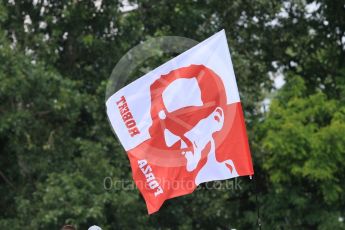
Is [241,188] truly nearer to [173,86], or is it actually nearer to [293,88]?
[293,88]

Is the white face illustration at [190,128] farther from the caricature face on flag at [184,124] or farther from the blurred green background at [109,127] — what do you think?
the blurred green background at [109,127]

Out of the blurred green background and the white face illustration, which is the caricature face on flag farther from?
the blurred green background

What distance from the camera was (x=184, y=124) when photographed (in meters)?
8.75

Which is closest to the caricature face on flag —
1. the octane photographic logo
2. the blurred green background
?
the octane photographic logo

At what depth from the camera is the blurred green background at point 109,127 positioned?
57.5 ft

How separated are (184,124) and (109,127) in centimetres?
983

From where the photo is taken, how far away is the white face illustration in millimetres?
8602

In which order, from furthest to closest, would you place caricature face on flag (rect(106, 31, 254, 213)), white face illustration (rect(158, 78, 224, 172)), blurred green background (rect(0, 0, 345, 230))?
blurred green background (rect(0, 0, 345, 230))
white face illustration (rect(158, 78, 224, 172))
caricature face on flag (rect(106, 31, 254, 213))

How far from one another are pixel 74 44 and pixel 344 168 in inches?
260

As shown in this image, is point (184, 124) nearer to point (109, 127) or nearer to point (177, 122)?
point (177, 122)

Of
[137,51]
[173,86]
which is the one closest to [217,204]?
[137,51]

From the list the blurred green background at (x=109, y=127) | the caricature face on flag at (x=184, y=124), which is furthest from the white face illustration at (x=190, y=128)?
the blurred green background at (x=109, y=127)

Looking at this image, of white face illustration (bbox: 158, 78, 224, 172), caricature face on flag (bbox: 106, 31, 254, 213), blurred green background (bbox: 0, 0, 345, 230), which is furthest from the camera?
blurred green background (bbox: 0, 0, 345, 230)

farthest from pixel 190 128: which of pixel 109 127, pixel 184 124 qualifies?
pixel 109 127
